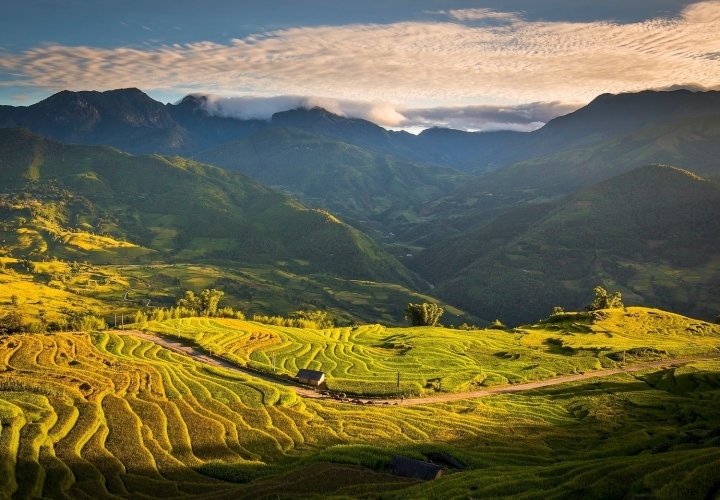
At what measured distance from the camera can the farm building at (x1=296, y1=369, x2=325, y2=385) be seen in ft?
287

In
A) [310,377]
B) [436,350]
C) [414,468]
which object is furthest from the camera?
[436,350]

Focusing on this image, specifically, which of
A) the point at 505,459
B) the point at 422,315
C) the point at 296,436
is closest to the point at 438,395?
the point at 505,459

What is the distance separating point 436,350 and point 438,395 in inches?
1279

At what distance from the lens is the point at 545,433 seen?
220 feet

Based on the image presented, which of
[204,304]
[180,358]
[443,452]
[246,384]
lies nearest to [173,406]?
[246,384]

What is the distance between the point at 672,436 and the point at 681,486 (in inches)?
1384

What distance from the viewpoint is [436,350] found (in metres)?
120

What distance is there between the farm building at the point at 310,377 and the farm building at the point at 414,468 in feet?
124

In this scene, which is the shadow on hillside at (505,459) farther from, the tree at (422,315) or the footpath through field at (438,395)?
the tree at (422,315)

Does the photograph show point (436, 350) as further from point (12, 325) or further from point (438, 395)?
point (12, 325)

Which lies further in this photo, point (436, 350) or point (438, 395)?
point (436, 350)

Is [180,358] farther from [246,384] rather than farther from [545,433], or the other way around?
[545,433]

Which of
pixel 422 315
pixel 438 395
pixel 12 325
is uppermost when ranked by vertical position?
pixel 12 325

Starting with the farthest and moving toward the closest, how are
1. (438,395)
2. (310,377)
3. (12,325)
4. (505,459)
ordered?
(12,325), (438,395), (310,377), (505,459)
